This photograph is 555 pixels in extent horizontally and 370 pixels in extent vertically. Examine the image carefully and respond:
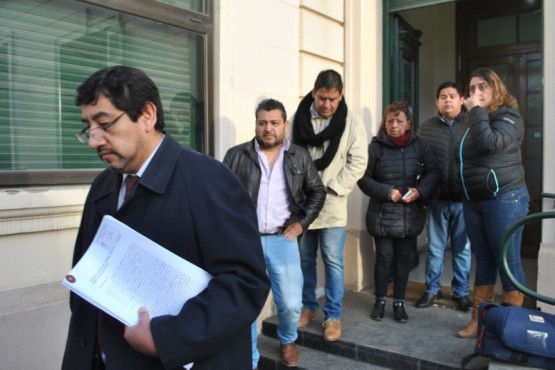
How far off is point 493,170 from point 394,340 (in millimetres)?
1429

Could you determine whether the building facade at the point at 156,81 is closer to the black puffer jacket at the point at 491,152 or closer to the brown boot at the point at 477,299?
the brown boot at the point at 477,299

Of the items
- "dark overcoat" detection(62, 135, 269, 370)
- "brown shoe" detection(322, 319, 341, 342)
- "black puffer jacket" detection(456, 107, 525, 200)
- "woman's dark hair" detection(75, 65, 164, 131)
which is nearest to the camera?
"dark overcoat" detection(62, 135, 269, 370)

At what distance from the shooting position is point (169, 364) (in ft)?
3.96

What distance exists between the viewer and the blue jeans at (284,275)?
3328 mm

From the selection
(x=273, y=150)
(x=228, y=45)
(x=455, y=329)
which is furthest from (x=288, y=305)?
(x=228, y=45)

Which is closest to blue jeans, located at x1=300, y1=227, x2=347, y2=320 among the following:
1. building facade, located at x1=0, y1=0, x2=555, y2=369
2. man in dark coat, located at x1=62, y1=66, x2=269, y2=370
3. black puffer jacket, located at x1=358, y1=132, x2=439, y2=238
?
black puffer jacket, located at x1=358, y1=132, x2=439, y2=238

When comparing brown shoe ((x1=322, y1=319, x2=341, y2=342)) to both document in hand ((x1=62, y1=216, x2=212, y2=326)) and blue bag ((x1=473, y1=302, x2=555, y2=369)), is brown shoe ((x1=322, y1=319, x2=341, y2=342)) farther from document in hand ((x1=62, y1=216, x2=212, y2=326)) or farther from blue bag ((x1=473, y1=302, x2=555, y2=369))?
document in hand ((x1=62, y1=216, x2=212, y2=326))

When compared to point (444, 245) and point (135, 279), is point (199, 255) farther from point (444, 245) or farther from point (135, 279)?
point (444, 245)

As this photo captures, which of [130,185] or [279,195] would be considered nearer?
[130,185]

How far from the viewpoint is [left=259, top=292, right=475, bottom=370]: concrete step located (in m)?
3.38

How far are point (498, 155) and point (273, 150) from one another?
1505 millimetres

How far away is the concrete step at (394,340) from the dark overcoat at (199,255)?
7.53 ft

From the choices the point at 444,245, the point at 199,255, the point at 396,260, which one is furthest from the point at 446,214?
the point at 199,255

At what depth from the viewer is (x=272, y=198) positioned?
3.34m
